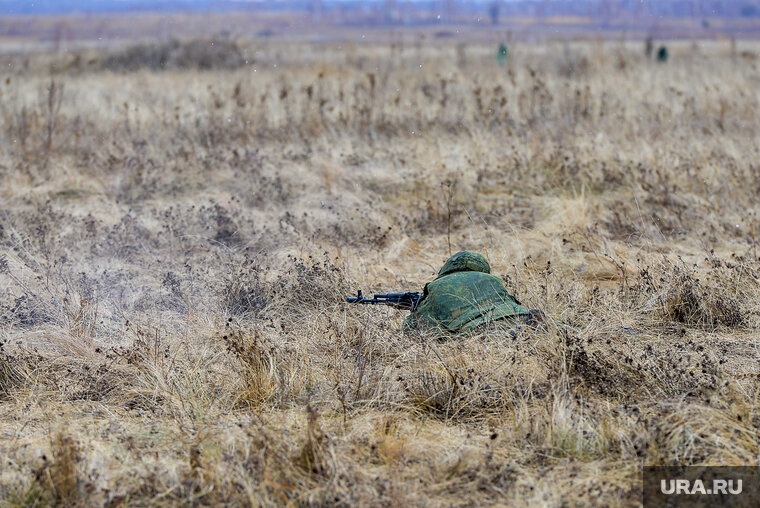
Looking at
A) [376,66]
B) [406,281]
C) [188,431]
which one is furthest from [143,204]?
[376,66]

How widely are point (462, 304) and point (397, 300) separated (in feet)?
1.60

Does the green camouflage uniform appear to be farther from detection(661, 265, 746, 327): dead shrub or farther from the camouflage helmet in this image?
detection(661, 265, 746, 327): dead shrub

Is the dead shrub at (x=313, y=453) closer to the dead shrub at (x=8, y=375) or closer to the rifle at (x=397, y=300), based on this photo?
the rifle at (x=397, y=300)

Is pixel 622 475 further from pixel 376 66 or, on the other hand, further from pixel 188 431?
pixel 376 66

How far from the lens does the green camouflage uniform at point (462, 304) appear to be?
3.85 meters

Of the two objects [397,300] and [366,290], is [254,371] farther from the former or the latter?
[366,290]

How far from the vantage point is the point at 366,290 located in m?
4.99

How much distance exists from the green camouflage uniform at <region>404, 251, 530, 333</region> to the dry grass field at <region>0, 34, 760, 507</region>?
4.2 inches

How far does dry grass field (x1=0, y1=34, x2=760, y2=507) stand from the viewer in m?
2.89

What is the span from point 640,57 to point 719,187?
30.2 feet

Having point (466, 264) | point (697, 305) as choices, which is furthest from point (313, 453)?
point (697, 305)

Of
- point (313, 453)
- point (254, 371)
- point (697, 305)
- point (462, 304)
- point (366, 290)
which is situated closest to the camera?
point (313, 453)

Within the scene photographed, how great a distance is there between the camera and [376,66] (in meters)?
13.3

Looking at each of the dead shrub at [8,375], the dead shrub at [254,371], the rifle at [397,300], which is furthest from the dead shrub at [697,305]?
the dead shrub at [8,375]
